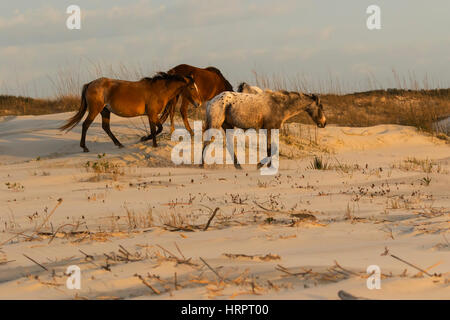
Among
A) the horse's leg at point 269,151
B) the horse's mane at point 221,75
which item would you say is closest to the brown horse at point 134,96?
the horse's mane at point 221,75

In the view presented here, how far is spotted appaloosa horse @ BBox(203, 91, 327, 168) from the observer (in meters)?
12.1

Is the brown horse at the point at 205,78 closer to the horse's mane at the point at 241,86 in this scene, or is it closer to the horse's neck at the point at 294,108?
the horse's mane at the point at 241,86

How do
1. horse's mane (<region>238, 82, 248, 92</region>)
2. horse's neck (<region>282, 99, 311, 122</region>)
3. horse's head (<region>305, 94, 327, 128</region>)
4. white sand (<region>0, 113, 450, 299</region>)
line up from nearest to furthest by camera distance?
white sand (<region>0, 113, 450, 299</region>), horse's neck (<region>282, 99, 311, 122</region>), horse's head (<region>305, 94, 327, 128</region>), horse's mane (<region>238, 82, 248, 92</region>)

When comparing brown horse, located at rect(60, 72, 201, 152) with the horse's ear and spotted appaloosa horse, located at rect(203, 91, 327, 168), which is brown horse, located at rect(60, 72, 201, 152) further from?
spotted appaloosa horse, located at rect(203, 91, 327, 168)

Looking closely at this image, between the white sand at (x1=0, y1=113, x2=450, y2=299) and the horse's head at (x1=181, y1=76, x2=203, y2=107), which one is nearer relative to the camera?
the white sand at (x1=0, y1=113, x2=450, y2=299)

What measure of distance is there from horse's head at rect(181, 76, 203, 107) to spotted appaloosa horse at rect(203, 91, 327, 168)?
1.58 meters

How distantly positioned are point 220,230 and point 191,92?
851cm

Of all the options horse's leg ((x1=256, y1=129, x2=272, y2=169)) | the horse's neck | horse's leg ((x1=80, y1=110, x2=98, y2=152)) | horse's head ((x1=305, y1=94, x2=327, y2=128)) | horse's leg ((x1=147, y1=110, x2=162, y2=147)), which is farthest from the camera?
horse's leg ((x1=80, y1=110, x2=98, y2=152))

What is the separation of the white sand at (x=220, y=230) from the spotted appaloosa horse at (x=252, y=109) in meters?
0.87

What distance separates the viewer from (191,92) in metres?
13.7

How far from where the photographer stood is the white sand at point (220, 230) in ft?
11.6

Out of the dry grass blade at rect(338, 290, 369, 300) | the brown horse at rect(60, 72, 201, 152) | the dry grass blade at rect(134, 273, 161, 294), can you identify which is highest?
the brown horse at rect(60, 72, 201, 152)

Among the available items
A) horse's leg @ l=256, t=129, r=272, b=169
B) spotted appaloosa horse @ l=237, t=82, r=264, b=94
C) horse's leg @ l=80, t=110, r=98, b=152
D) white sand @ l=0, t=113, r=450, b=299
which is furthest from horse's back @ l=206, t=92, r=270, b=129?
horse's leg @ l=80, t=110, r=98, b=152
